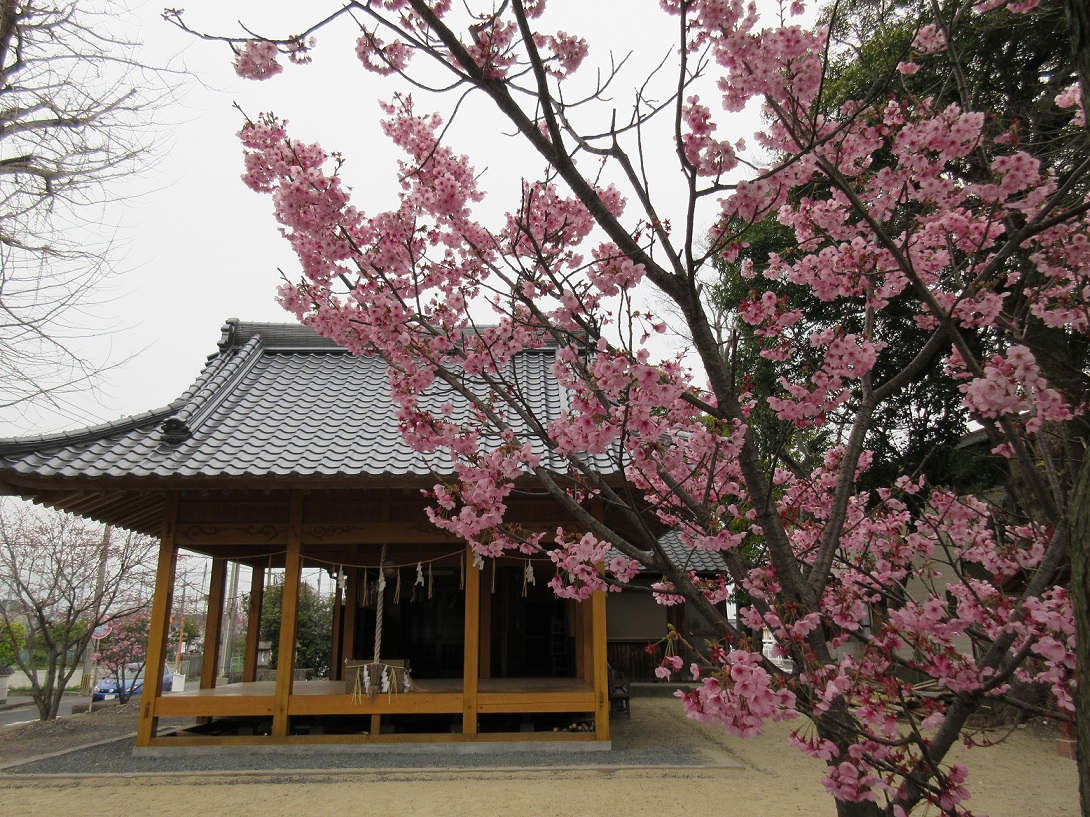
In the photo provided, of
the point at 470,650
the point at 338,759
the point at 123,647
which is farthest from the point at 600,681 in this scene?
the point at 123,647

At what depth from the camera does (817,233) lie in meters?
3.40

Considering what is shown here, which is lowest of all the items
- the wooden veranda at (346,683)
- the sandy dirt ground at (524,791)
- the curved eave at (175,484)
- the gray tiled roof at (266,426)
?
the sandy dirt ground at (524,791)

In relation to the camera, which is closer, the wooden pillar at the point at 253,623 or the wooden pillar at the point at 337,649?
the wooden pillar at the point at 337,649

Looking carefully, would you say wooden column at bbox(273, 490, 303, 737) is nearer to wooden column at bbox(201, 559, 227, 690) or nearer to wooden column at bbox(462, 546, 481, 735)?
wooden column at bbox(462, 546, 481, 735)

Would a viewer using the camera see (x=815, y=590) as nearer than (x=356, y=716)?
Yes

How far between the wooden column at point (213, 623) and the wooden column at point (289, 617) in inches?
86.1

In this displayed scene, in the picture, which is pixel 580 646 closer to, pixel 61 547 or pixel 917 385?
pixel 917 385

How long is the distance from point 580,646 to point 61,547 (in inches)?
341

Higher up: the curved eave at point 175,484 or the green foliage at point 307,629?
the curved eave at point 175,484

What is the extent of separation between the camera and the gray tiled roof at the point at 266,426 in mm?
6270

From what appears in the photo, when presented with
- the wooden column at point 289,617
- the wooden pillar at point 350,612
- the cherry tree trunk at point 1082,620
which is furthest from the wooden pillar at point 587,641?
the cherry tree trunk at point 1082,620

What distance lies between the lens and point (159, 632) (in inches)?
268

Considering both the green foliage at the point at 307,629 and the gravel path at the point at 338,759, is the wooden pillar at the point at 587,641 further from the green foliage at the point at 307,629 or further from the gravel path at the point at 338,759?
the green foliage at the point at 307,629

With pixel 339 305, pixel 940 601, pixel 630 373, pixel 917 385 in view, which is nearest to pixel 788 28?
pixel 630 373
